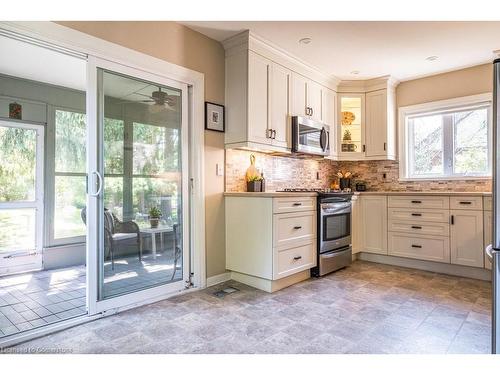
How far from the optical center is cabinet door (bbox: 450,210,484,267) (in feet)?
11.3

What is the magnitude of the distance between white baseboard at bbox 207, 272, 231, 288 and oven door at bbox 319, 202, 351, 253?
1.06 m

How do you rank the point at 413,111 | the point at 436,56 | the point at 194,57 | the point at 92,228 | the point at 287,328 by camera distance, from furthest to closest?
the point at 413,111
the point at 436,56
the point at 194,57
the point at 92,228
the point at 287,328

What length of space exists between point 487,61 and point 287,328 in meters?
3.97

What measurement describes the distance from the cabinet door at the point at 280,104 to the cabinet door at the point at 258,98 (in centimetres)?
9

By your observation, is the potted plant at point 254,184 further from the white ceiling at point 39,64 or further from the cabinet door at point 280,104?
the white ceiling at point 39,64

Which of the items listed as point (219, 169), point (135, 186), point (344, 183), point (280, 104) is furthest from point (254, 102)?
point (344, 183)

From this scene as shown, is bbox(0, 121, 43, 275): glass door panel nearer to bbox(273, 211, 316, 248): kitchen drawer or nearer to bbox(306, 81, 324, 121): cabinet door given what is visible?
bbox(273, 211, 316, 248): kitchen drawer

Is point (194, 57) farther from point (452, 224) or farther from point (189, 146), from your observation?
point (452, 224)

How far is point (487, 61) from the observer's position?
3.82 meters

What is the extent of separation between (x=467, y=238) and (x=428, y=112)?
179cm

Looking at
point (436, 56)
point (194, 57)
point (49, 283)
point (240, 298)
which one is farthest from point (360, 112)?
point (49, 283)

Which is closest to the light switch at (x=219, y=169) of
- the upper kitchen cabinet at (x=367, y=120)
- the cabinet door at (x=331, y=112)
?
the cabinet door at (x=331, y=112)

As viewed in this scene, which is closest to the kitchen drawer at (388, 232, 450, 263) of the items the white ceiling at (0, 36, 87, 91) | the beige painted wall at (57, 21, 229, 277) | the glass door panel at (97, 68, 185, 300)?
the beige painted wall at (57, 21, 229, 277)
